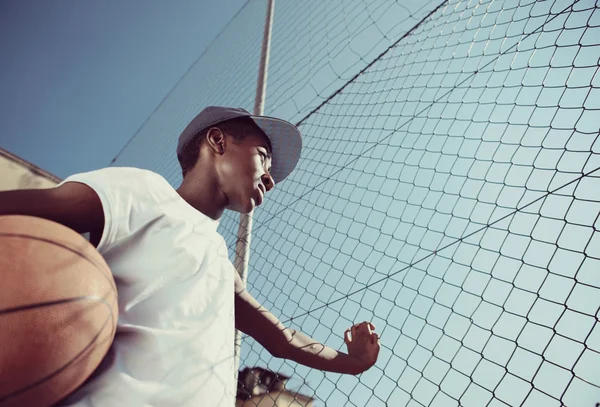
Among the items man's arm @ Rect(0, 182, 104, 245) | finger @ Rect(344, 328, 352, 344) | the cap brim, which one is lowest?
finger @ Rect(344, 328, 352, 344)

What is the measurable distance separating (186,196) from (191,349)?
640 mm

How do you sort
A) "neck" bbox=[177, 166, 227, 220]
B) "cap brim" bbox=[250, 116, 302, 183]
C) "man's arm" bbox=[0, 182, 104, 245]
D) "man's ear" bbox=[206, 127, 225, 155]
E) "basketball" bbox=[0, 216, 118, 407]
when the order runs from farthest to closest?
"cap brim" bbox=[250, 116, 302, 183] < "man's ear" bbox=[206, 127, 225, 155] < "neck" bbox=[177, 166, 227, 220] < "man's arm" bbox=[0, 182, 104, 245] < "basketball" bbox=[0, 216, 118, 407]

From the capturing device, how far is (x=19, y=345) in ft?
2.79

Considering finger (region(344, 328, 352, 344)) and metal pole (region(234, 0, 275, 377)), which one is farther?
metal pole (region(234, 0, 275, 377))

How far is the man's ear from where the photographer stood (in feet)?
5.60

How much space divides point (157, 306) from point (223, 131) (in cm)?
89

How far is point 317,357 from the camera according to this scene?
1.76 metres

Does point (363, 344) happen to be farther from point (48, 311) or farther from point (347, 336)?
point (48, 311)

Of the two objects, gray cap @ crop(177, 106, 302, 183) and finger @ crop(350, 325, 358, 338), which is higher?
gray cap @ crop(177, 106, 302, 183)

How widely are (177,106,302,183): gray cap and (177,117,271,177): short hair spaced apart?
21mm

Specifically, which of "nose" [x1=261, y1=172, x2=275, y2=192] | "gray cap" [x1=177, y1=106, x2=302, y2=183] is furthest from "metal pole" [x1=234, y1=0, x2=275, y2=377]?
"nose" [x1=261, y1=172, x2=275, y2=192]

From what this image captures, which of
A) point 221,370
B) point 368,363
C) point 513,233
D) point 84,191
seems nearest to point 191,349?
point 221,370

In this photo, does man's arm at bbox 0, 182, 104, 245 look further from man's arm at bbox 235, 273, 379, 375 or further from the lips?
man's arm at bbox 235, 273, 379, 375

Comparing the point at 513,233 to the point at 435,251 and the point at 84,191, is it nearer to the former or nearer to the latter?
the point at 435,251
